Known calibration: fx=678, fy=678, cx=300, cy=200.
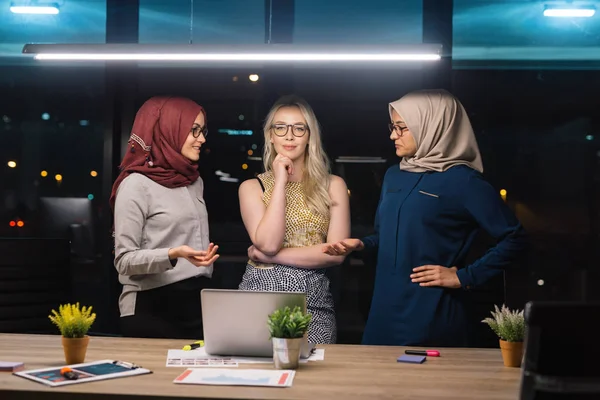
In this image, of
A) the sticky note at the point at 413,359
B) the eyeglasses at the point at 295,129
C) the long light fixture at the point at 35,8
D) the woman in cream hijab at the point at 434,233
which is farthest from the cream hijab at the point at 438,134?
the long light fixture at the point at 35,8

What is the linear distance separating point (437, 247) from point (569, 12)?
76.5 inches

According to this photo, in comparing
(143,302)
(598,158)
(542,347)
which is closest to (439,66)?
(598,158)

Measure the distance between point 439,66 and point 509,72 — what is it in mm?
459

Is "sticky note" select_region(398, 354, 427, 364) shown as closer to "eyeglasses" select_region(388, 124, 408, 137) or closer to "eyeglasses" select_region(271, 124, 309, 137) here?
Answer: "eyeglasses" select_region(388, 124, 408, 137)

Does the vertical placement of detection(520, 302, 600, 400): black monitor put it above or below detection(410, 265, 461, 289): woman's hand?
above

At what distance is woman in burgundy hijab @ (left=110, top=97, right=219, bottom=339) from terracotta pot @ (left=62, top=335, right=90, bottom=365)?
0.97 metres

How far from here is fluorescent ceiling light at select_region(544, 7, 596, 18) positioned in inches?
173

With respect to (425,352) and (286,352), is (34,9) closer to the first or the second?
(286,352)

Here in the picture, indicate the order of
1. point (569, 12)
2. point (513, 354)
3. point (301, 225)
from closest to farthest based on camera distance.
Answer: point (513, 354) < point (301, 225) < point (569, 12)

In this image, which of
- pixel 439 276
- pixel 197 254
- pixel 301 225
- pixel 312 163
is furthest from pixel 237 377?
pixel 312 163

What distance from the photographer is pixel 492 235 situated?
3.58 metres

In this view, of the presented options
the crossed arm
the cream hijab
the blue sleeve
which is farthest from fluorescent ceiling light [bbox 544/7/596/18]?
the crossed arm

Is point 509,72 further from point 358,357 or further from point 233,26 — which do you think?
point 358,357

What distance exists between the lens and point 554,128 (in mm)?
4473
